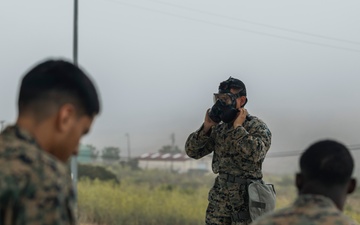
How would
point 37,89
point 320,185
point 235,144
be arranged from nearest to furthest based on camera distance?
point 37,89 → point 320,185 → point 235,144

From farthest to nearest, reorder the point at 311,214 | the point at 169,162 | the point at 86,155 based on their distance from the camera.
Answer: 1. the point at 169,162
2. the point at 86,155
3. the point at 311,214

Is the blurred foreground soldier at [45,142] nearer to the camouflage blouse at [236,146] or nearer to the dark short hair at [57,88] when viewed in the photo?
the dark short hair at [57,88]

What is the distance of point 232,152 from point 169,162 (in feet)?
18.0

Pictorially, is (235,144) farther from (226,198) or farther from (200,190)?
(200,190)

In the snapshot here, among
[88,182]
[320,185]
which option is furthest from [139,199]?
[320,185]

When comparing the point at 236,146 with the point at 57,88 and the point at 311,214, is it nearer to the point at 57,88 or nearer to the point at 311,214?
the point at 311,214

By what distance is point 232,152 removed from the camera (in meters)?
3.65

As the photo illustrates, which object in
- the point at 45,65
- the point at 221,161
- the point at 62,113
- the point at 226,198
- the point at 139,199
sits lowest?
the point at 139,199

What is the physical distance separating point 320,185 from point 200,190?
6.96m

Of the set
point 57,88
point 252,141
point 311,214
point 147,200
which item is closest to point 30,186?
point 57,88

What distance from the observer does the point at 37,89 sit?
1508 millimetres

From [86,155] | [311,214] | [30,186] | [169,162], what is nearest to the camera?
[30,186]

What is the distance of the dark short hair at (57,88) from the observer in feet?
4.89

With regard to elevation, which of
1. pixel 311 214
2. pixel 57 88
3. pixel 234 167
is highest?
pixel 57 88
